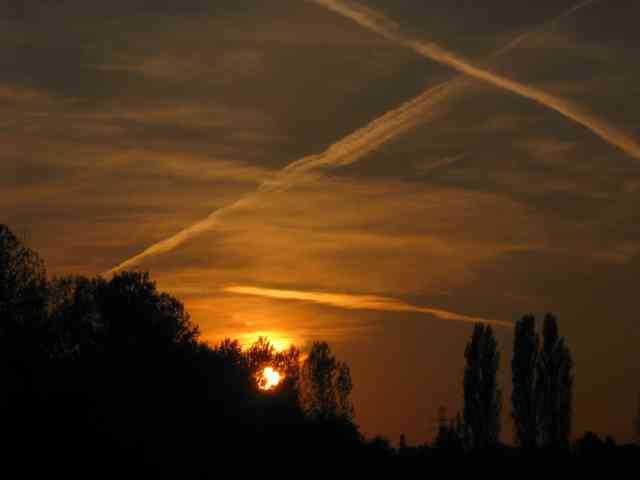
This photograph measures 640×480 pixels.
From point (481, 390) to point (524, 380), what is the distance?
4894 mm

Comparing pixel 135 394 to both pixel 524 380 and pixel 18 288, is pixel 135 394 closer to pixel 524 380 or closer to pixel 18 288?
pixel 18 288

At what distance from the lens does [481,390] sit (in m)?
102

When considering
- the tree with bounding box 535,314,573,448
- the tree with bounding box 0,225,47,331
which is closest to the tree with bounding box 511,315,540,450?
the tree with bounding box 535,314,573,448

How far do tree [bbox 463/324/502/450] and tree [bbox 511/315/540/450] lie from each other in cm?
256

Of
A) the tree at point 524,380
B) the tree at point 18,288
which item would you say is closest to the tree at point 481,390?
the tree at point 524,380

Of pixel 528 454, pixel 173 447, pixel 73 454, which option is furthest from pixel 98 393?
pixel 528 454

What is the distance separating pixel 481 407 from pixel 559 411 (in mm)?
6637

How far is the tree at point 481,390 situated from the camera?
9806 cm

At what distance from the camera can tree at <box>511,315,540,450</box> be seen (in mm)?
94062

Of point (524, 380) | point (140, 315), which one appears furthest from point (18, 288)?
point (524, 380)

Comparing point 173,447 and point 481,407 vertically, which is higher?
point 481,407

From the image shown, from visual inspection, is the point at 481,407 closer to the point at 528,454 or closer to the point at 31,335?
the point at 528,454

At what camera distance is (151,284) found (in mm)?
78125

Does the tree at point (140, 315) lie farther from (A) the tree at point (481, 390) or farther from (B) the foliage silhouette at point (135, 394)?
(A) the tree at point (481, 390)
